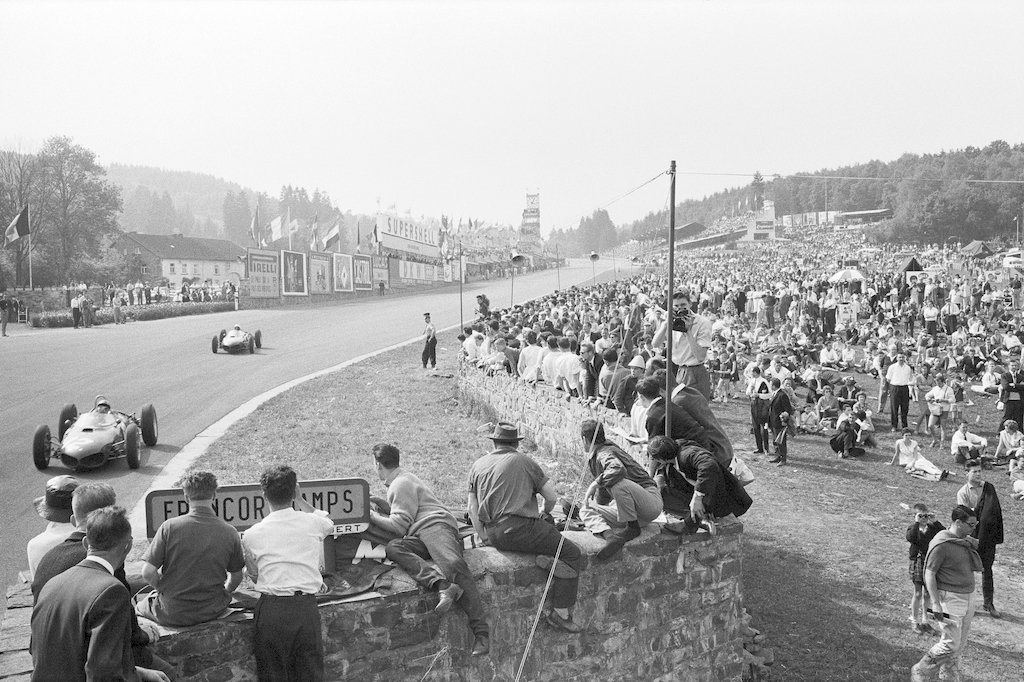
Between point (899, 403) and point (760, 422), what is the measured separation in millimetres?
4337

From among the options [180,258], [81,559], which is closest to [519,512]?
[81,559]

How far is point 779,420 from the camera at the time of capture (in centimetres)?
1739

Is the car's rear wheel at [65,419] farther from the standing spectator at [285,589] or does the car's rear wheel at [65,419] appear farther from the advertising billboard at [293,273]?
the advertising billboard at [293,273]

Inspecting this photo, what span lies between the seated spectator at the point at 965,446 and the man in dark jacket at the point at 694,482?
38.4ft

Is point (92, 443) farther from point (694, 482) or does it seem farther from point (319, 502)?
point (694, 482)

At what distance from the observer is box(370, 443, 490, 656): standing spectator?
6.70 m

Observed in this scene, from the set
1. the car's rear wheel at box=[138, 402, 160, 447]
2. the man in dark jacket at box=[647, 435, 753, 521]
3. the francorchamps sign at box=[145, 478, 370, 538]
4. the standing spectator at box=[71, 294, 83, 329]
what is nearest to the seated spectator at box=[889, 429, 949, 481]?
the man in dark jacket at box=[647, 435, 753, 521]

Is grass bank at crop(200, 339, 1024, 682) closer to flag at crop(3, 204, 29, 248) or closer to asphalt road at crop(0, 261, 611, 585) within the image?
asphalt road at crop(0, 261, 611, 585)

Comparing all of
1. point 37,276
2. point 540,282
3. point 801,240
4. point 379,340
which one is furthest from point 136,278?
point 801,240

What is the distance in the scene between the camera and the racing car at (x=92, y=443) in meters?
14.3

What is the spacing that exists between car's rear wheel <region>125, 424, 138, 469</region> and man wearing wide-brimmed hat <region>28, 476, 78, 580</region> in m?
9.12

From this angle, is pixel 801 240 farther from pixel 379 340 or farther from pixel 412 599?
pixel 412 599

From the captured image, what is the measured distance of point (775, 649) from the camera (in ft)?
33.0

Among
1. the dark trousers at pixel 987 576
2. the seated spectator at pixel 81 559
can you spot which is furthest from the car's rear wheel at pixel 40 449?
the dark trousers at pixel 987 576
